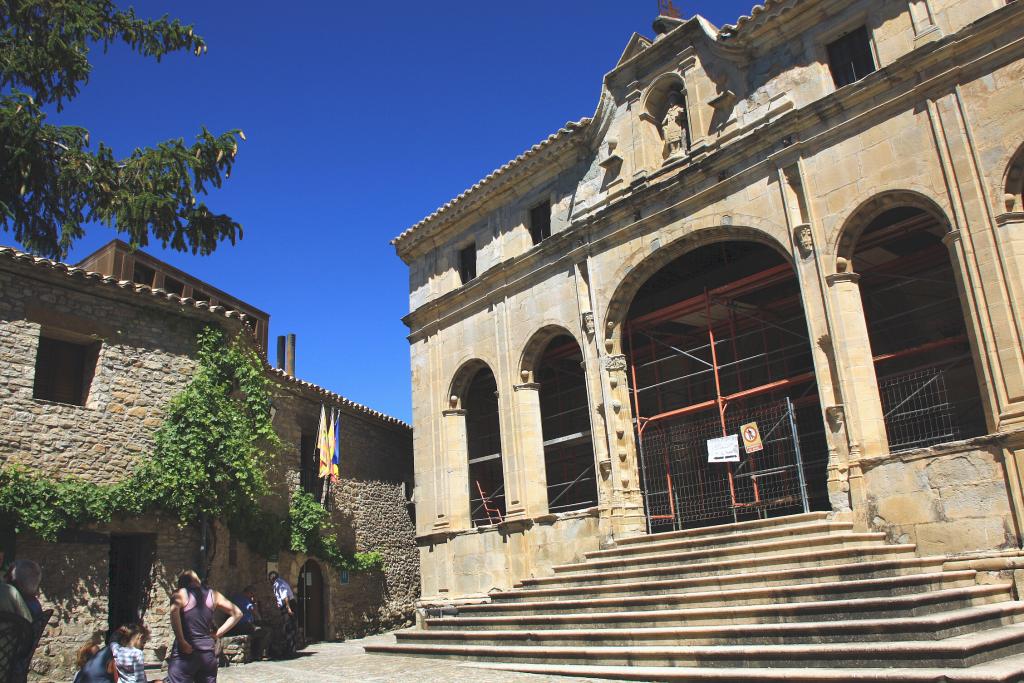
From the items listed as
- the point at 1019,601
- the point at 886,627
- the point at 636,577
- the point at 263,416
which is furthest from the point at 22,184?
the point at 1019,601

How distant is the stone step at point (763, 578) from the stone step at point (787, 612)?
0.54m

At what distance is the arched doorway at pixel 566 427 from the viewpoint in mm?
20656

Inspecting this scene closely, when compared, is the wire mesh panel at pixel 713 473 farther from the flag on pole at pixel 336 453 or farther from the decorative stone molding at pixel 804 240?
the flag on pole at pixel 336 453

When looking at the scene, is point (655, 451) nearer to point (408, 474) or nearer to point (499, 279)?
point (499, 279)

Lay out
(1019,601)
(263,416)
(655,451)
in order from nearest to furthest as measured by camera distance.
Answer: (1019,601) → (263,416) → (655,451)

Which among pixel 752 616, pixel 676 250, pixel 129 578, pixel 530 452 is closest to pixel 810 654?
pixel 752 616

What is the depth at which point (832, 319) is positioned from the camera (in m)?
12.8

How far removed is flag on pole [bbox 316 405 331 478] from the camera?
790 inches

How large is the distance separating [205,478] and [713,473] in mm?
10678

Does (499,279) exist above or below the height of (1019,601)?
above

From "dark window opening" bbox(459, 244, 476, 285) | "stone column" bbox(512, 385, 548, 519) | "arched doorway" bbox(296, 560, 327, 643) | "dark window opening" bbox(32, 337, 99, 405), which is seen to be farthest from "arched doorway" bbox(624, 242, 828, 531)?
"dark window opening" bbox(32, 337, 99, 405)

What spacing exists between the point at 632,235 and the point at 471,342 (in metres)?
5.25

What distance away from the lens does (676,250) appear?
15.7 m

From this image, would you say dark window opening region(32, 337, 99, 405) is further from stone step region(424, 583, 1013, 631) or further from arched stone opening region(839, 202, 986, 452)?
arched stone opening region(839, 202, 986, 452)
